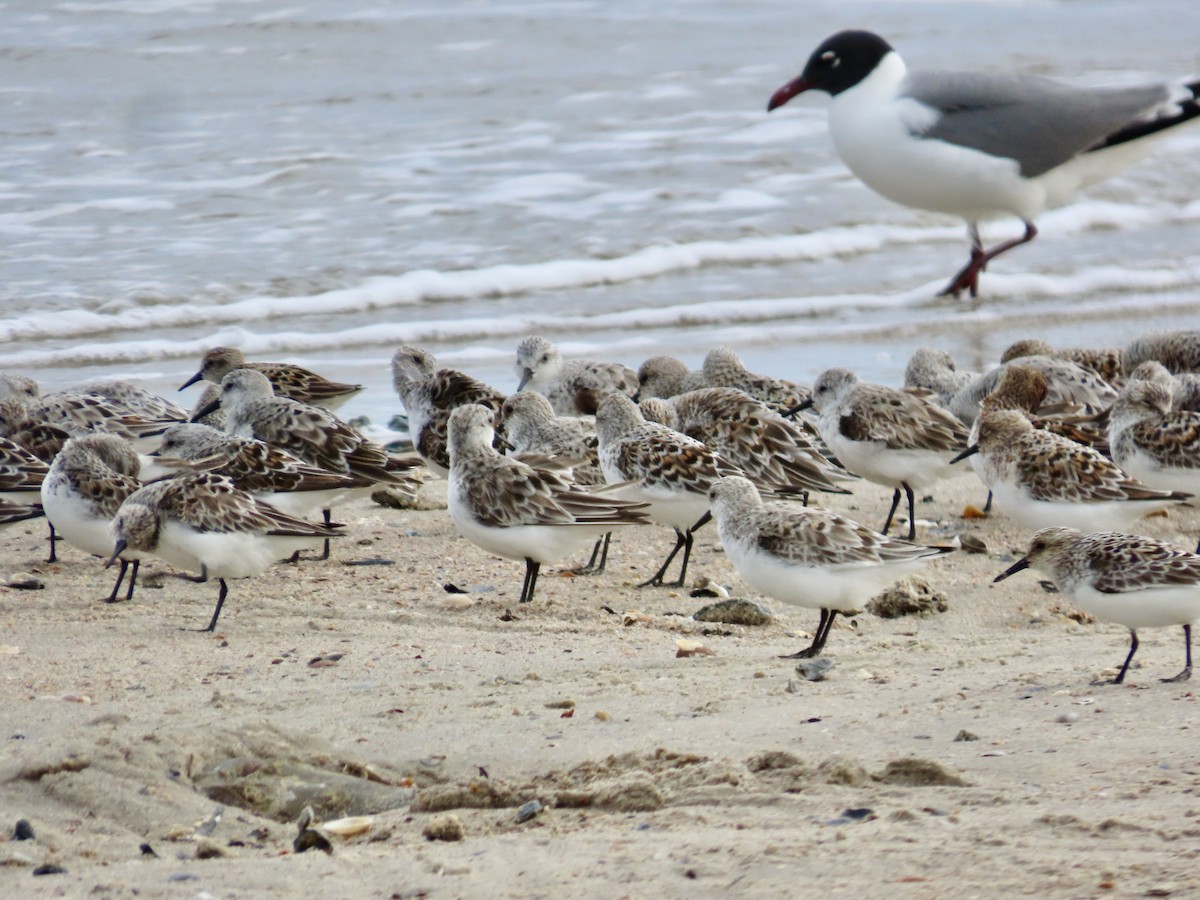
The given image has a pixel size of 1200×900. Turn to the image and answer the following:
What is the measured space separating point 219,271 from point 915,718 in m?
10.2

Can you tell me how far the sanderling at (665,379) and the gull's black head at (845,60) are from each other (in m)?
5.01

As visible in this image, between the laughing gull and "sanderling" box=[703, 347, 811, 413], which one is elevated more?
the laughing gull

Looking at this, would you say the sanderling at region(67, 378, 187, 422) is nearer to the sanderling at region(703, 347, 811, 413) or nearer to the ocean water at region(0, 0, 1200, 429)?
the ocean water at region(0, 0, 1200, 429)

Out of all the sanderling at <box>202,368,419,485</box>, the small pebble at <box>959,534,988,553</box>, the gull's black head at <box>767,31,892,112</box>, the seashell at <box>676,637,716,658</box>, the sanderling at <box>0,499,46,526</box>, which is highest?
the gull's black head at <box>767,31,892,112</box>

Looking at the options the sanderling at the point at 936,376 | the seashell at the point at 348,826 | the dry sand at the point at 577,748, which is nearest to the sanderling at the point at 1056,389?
the sanderling at the point at 936,376

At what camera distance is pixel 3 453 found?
7625mm

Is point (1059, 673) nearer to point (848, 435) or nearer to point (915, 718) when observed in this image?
point (915, 718)

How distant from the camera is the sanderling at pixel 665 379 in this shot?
974 centimetres

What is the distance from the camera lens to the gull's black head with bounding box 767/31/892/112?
14188 millimetres

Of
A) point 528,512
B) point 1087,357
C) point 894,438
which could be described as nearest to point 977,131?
point 1087,357

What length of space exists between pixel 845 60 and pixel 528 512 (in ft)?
28.2

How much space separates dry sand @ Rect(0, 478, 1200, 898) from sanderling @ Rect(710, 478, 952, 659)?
0.22 metres

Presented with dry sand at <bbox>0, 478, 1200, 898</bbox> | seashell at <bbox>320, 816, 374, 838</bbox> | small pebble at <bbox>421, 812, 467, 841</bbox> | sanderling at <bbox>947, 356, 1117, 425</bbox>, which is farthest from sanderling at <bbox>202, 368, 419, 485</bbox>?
small pebble at <bbox>421, 812, 467, 841</bbox>

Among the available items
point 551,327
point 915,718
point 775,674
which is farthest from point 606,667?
point 551,327
